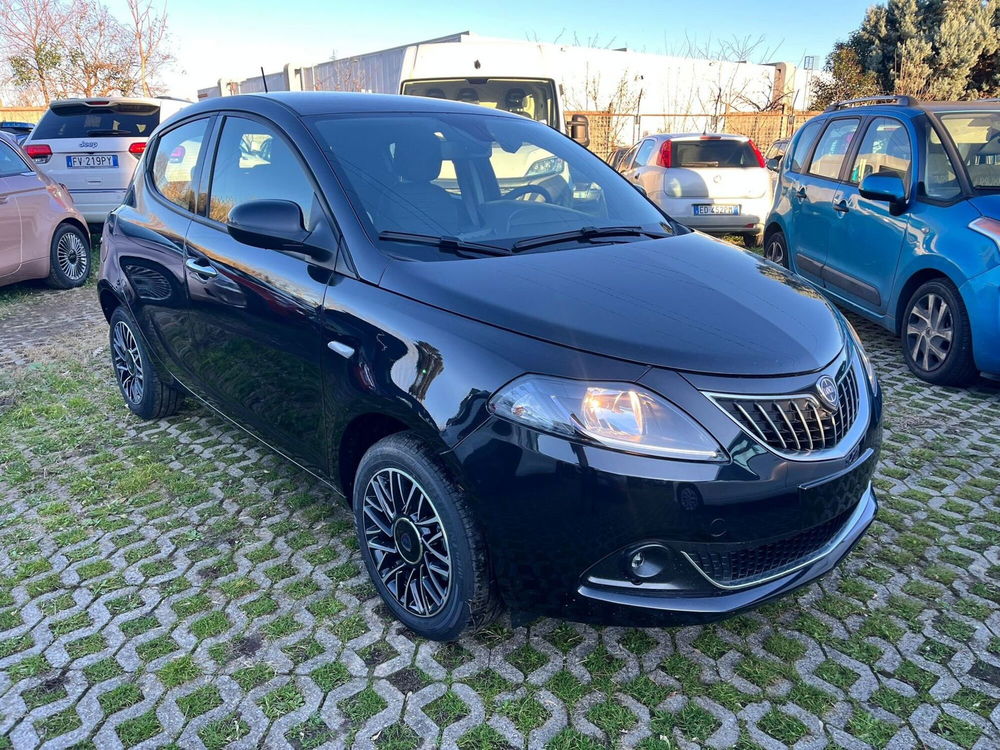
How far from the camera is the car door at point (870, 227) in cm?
530

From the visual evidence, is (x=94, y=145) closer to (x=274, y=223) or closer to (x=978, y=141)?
(x=274, y=223)

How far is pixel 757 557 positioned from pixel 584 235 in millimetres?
1384

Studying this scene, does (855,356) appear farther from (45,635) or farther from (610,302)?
(45,635)

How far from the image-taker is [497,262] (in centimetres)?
261

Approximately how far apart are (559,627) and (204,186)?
2544mm

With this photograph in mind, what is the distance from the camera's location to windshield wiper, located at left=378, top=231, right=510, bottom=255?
266 cm

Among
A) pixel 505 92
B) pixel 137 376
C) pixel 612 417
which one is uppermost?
pixel 505 92

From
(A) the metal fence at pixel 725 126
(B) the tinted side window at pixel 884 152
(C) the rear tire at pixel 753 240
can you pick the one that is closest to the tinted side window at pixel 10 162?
(B) the tinted side window at pixel 884 152

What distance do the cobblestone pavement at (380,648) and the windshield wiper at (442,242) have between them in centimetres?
135

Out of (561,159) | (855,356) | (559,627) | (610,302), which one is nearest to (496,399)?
(610,302)

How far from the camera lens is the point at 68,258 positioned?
8234 mm

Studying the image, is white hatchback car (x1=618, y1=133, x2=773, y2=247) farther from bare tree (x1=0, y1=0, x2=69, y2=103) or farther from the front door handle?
bare tree (x1=0, y1=0, x2=69, y2=103)

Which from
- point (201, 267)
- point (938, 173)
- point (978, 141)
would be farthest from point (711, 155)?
point (201, 267)

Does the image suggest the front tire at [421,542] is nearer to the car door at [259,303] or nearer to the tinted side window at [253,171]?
the car door at [259,303]
